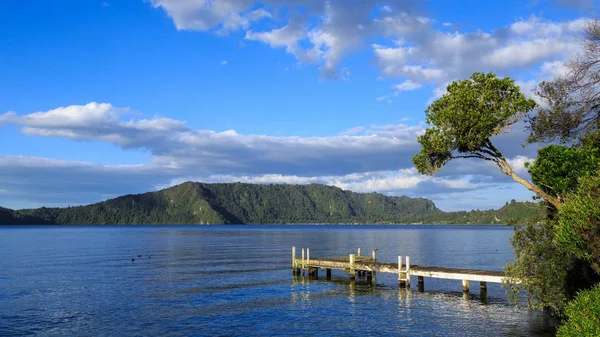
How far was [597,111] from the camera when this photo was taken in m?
21.9

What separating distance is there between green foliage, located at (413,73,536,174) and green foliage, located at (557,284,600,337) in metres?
10.1

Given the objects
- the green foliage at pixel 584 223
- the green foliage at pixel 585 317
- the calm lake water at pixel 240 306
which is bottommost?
the calm lake water at pixel 240 306

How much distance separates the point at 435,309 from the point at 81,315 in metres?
25.5

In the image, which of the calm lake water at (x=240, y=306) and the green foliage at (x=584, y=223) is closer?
the green foliage at (x=584, y=223)

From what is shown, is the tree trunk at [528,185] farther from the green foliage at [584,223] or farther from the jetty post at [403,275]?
the jetty post at [403,275]

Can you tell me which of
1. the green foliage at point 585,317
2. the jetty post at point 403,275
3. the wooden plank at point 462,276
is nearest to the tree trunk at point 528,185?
the green foliage at point 585,317

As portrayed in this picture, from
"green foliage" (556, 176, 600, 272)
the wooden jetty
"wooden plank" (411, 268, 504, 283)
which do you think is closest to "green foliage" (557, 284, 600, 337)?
"green foliage" (556, 176, 600, 272)

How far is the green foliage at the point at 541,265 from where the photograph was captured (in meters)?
24.7

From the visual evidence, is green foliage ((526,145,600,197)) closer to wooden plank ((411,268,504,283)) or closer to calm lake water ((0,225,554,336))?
calm lake water ((0,225,554,336))

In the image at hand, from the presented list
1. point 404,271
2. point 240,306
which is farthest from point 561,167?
point 240,306

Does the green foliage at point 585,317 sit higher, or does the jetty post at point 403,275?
the green foliage at point 585,317

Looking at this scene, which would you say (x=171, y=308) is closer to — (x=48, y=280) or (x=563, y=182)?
(x=48, y=280)

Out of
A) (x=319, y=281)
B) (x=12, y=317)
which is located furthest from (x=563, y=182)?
(x=12, y=317)

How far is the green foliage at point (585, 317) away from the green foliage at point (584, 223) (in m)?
1.41
